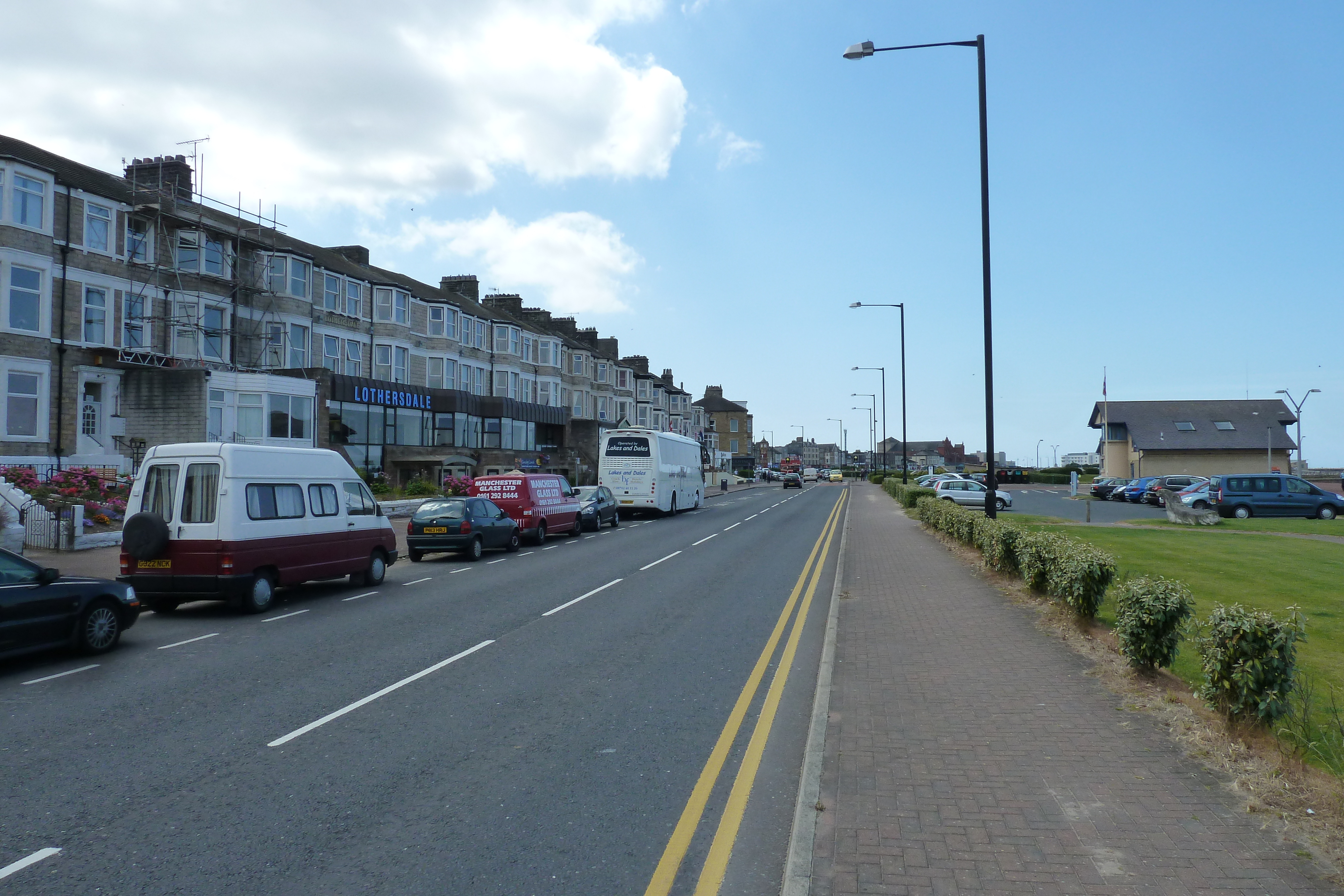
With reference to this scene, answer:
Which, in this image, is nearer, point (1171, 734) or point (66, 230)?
point (1171, 734)

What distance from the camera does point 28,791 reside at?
565 centimetres

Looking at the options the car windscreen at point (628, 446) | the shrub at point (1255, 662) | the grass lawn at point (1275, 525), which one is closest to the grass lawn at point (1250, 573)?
the shrub at point (1255, 662)

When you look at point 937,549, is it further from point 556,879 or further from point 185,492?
point 556,879

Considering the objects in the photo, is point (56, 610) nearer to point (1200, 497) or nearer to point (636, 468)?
point (636, 468)

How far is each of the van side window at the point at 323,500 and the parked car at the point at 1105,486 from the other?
159 feet

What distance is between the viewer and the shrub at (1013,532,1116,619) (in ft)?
31.4

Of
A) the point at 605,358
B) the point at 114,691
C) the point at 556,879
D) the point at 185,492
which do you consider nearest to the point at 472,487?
the point at 185,492

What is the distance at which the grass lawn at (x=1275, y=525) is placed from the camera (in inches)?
1006

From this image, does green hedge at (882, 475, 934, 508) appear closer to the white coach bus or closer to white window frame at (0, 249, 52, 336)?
the white coach bus

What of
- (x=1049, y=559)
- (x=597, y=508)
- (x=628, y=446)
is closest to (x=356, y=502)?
(x=1049, y=559)

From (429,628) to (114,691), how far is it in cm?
384

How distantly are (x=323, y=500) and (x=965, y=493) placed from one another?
2983cm

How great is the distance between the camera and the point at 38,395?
2678 cm

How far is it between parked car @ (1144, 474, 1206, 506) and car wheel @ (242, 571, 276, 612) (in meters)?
40.8
